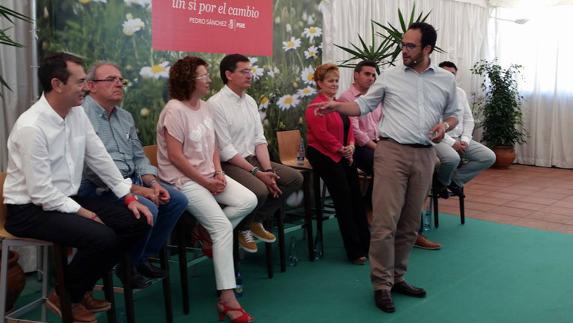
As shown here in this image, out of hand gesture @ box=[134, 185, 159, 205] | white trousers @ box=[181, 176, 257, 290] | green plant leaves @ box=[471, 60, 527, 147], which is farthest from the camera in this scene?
green plant leaves @ box=[471, 60, 527, 147]

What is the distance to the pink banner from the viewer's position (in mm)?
3895

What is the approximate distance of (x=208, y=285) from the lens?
3510 mm

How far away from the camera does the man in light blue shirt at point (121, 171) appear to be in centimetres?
284

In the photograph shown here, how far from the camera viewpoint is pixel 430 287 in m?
3.41

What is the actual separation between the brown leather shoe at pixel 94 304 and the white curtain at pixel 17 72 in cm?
112

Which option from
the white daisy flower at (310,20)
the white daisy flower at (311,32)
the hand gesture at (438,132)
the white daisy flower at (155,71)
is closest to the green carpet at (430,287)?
the hand gesture at (438,132)

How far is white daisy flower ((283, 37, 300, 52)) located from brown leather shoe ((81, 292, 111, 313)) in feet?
9.37

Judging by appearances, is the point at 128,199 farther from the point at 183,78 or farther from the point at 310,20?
the point at 310,20

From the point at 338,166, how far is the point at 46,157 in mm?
2135

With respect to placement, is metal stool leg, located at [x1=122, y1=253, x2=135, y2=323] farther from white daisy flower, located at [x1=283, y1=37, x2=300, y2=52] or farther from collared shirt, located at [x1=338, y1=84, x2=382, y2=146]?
white daisy flower, located at [x1=283, y1=37, x2=300, y2=52]

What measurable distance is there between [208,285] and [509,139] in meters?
5.98

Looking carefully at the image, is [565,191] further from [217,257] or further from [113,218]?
[113,218]

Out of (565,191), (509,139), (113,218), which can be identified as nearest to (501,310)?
(113,218)

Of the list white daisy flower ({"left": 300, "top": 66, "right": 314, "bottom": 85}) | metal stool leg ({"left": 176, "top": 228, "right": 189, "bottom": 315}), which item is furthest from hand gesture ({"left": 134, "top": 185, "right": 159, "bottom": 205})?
white daisy flower ({"left": 300, "top": 66, "right": 314, "bottom": 85})
